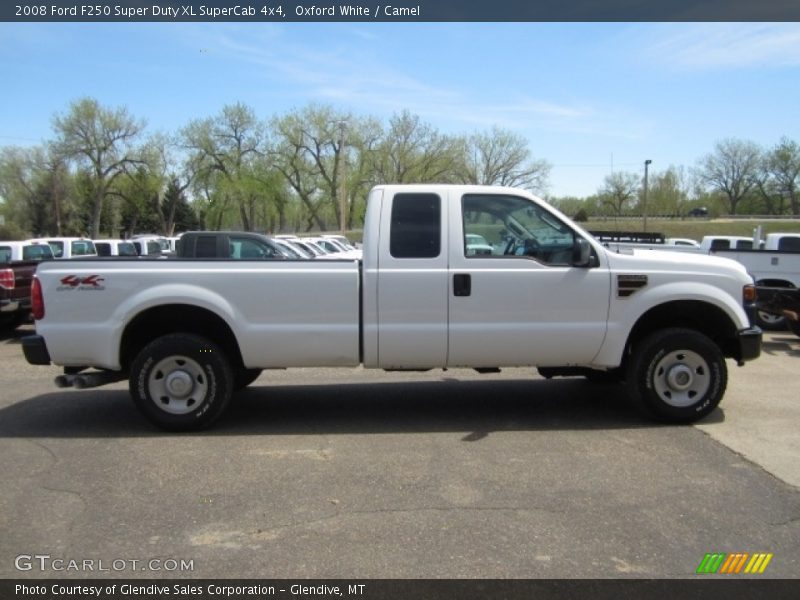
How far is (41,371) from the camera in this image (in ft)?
28.5

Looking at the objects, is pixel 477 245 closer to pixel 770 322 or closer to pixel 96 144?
pixel 770 322

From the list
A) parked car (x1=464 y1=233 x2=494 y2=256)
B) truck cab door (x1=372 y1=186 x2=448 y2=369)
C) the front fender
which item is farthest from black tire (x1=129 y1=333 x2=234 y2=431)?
the front fender

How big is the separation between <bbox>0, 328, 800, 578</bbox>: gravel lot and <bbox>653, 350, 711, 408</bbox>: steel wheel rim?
0.29 metres

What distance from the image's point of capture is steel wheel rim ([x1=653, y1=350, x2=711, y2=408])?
226 inches

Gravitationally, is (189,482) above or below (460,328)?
below

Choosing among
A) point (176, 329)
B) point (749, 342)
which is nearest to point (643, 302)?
point (749, 342)

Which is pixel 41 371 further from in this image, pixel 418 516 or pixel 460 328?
pixel 418 516

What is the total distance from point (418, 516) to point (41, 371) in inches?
269

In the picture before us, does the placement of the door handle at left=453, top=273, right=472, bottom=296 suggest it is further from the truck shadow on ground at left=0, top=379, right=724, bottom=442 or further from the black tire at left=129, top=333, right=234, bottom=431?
the black tire at left=129, top=333, right=234, bottom=431

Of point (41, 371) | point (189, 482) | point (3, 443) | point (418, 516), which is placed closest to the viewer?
point (418, 516)

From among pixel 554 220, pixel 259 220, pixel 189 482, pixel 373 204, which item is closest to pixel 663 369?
pixel 554 220

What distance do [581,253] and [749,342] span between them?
5.66 feet

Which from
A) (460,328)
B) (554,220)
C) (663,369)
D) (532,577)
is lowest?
(532,577)
